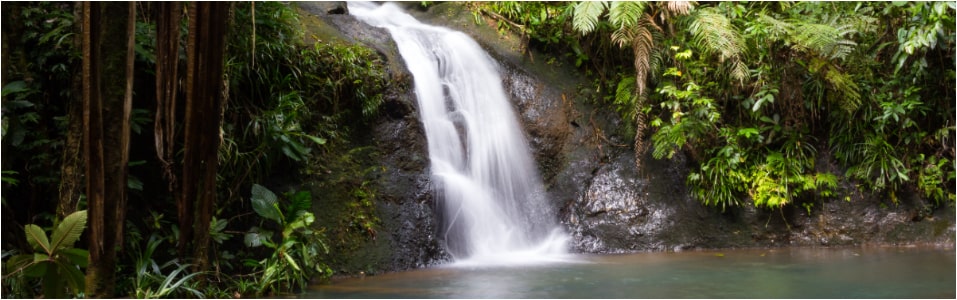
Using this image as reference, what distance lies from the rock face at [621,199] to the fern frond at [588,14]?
884mm

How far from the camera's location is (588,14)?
6.82m

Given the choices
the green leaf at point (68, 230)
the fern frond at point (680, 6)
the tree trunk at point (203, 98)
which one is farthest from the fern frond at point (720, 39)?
the green leaf at point (68, 230)

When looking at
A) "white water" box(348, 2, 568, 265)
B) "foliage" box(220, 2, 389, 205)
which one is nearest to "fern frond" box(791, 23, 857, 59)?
"white water" box(348, 2, 568, 265)

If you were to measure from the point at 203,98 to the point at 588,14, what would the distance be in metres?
4.31

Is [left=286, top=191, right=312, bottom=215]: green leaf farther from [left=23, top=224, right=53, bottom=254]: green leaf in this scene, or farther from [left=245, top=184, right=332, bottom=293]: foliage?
[left=23, top=224, right=53, bottom=254]: green leaf

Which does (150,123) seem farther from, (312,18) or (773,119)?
(773,119)

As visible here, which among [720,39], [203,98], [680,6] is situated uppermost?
[680,6]

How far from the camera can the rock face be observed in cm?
624

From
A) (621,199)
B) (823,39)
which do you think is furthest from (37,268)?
(823,39)

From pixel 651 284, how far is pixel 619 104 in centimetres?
310

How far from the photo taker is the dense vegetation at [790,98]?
21.6 feet

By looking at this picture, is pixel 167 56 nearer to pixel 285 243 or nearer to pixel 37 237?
pixel 37 237

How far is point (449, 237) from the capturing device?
5750mm

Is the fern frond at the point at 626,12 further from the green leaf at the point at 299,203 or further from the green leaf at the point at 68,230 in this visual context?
the green leaf at the point at 68,230
